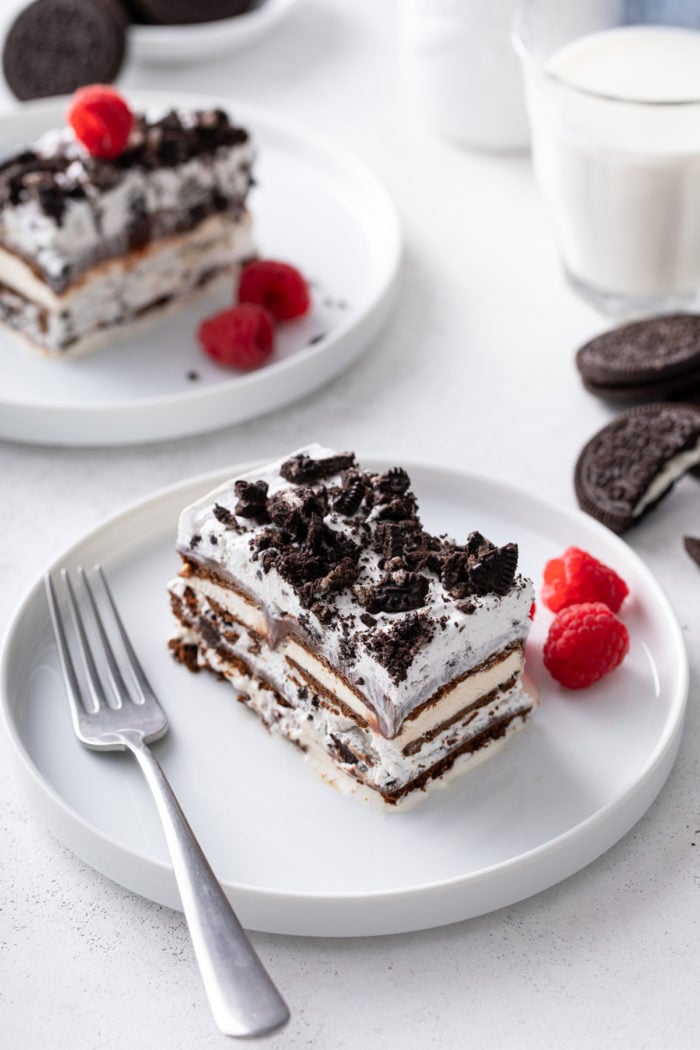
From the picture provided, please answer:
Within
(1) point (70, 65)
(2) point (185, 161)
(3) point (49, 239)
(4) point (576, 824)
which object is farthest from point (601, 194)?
(1) point (70, 65)

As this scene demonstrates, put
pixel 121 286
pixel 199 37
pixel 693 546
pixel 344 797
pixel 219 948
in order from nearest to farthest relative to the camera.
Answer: pixel 219 948, pixel 344 797, pixel 693 546, pixel 121 286, pixel 199 37

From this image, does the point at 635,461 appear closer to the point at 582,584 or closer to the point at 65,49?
the point at 582,584

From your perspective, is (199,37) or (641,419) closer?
(641,419)

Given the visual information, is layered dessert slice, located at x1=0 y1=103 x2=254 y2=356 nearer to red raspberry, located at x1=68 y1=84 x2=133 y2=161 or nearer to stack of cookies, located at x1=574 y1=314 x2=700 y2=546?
red raspberry, located at x1=68 y1=84 x2=133 y2=161

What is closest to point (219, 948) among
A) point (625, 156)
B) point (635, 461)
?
point (635, 461)

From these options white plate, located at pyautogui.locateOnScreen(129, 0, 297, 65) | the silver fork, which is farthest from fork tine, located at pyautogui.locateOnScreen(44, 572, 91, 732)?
white plate, located at pyautogui.locateOnScreen(129, 0, 297, 65)

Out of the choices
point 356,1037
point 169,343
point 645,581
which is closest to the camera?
point 356,1037

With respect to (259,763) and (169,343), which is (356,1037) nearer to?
(259,763)
